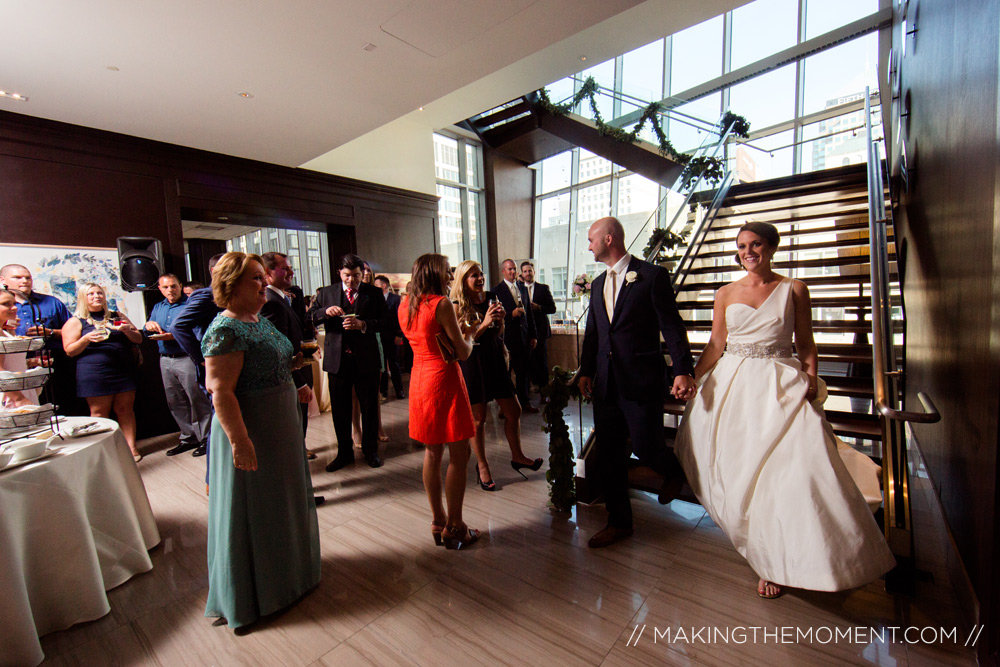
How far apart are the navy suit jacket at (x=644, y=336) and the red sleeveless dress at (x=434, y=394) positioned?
844 millimetres

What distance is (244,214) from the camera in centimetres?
627

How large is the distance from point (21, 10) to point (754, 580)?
546cm

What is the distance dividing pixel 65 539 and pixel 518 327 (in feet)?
13.6

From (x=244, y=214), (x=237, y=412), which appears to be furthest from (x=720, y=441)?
(x=244, y=214)

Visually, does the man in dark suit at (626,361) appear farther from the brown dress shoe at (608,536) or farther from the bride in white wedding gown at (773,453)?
the bride in white wedding gown at (773,453)

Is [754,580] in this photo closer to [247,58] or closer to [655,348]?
[655,348]

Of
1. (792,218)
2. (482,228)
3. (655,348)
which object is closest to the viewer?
(655,348)

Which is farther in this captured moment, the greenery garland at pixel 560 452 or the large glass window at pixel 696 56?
the large glass window at pixel 696 56

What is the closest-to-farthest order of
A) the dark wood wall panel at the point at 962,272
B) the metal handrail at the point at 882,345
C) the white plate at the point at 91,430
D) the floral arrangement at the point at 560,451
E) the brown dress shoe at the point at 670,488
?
the dark wood wall panel at the point at 962,272, the metal handrail at the point at 882,345, the white plate at the point at 91,430, the brown dress shoe at the point at 670,488, the floral arrangement at the point at 560,451

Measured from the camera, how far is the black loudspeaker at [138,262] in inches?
198

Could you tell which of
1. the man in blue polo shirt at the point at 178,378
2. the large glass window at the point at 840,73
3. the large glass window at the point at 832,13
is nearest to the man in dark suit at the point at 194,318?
the man in blue polo shirt at the point at 178,378

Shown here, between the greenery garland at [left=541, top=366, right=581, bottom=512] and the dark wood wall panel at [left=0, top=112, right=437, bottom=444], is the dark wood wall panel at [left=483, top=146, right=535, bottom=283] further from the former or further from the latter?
the greenery garland at [left=541, top=366, right=581, bottom=512]

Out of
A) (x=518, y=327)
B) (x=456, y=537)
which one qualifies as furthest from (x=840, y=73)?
(x=456, y=537)

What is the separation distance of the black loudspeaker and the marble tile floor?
3263 millimetres
